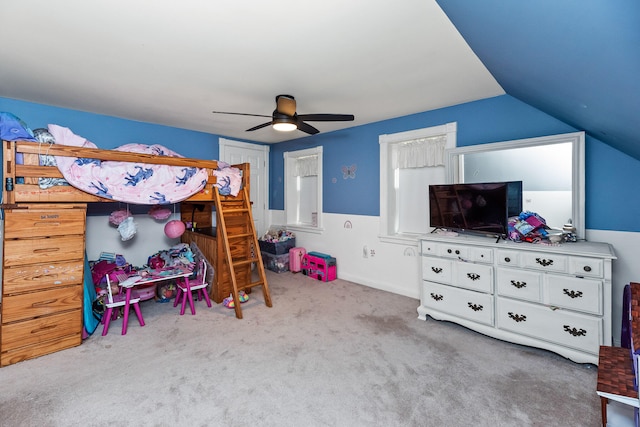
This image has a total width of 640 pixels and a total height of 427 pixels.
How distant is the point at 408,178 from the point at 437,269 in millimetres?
1461

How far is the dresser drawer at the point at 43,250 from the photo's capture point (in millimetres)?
2291

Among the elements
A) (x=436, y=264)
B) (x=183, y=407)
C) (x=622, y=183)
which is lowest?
(x=183, y=407)

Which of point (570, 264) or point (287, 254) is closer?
point (570, 264)

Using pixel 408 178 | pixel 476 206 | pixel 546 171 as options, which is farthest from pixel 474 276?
pixel 408 178

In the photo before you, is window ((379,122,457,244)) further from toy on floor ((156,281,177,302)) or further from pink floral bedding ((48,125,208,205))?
toy on floor ((156,281,177,302))

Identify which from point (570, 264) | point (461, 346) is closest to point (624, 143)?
point (570, 264)

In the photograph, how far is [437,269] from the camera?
9.63 feet

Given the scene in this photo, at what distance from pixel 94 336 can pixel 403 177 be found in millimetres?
3890

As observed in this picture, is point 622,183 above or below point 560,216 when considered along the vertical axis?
above

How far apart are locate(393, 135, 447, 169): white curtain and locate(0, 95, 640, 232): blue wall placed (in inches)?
7.9

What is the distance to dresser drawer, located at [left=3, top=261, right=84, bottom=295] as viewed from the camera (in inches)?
90.1

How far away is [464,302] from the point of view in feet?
9.10

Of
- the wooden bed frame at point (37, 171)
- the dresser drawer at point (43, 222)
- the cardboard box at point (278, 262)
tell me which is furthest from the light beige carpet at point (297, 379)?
the cardboard box at point (278, 262)

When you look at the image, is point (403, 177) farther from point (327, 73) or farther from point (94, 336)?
point (94, 336)
